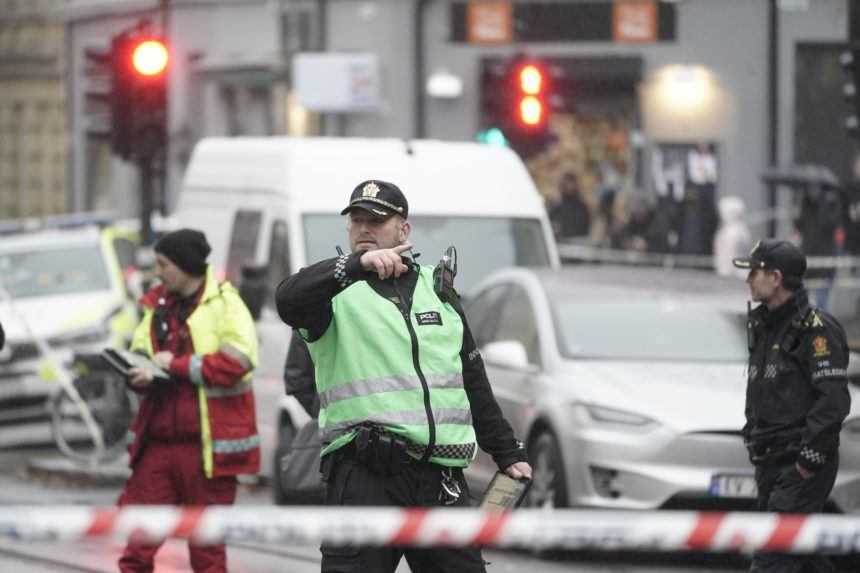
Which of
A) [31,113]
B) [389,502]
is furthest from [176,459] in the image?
[31,113]

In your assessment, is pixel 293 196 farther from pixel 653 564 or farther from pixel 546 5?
pixel 546 5

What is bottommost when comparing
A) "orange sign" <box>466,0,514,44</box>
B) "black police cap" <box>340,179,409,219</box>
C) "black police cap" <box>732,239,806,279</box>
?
"black police cap" <box>732,239,806,279</box>

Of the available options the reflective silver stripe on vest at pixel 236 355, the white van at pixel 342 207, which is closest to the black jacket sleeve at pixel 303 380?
the reflective silver stripe on vest at pixel 236 355

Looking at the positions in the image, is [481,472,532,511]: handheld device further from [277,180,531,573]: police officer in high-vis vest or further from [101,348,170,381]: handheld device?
[101,348,170,381]: handheld device

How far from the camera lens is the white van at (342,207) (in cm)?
1431

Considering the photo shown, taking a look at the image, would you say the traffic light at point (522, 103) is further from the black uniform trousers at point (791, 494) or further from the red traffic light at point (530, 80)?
the black uniform trousers at point (791, 494)

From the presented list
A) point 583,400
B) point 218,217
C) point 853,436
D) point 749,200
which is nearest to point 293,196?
point 218,217

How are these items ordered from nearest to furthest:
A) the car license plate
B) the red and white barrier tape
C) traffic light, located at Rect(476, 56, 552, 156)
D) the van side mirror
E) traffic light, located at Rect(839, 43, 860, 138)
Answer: the red and white barrier tape < the car license plate < the van side mirror < traffic light, located at Rect(839, 43, 860, 138) < traffic light, located at Rect(476, 56, 552, 156)

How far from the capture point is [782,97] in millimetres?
31406

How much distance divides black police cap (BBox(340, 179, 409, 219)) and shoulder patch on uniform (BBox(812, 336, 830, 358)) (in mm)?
2776

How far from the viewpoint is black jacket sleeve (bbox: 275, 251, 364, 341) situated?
23.5 feet

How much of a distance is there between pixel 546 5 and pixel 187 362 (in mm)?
22654

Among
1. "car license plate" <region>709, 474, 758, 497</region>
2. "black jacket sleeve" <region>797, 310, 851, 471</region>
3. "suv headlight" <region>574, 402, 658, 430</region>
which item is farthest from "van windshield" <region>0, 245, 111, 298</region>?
"black jacket sleeve" <region>797, 310, 851, 471</region>

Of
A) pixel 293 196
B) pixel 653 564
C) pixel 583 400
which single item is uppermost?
pixel 293 196
